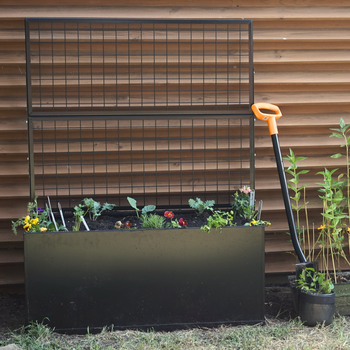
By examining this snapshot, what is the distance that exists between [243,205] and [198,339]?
0.90 metres

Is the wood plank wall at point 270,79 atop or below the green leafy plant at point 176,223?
atop

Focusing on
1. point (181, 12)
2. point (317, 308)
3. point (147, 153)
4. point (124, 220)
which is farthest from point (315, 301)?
point (181, 12)

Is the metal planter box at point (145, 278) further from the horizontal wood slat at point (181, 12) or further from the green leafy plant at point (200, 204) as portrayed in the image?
the horizontal wood slat at point (181, 12)

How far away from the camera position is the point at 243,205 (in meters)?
2.70

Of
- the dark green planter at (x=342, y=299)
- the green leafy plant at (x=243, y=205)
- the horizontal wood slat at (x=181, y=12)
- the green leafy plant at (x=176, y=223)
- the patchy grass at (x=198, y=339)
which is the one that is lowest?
the patchy grass at (x=198, y=339)

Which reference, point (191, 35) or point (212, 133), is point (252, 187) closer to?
point (212, 133)

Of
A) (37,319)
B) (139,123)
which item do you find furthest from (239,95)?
(37,319)

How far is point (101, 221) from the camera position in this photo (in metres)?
2.65

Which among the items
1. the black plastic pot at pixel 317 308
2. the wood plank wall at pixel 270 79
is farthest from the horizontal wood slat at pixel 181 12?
the black plastic pot at pixel 317 308

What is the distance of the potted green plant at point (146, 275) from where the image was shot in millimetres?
2336

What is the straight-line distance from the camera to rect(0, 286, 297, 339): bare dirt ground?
8.62 feet

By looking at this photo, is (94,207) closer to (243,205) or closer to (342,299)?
(243,205)

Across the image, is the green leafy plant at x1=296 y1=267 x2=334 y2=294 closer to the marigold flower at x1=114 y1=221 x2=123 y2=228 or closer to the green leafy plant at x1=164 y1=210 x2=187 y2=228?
the green leafy plant at x1=164 y1=210 x2=187 y2=228

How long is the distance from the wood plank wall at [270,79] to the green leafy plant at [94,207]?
57 centimetres
